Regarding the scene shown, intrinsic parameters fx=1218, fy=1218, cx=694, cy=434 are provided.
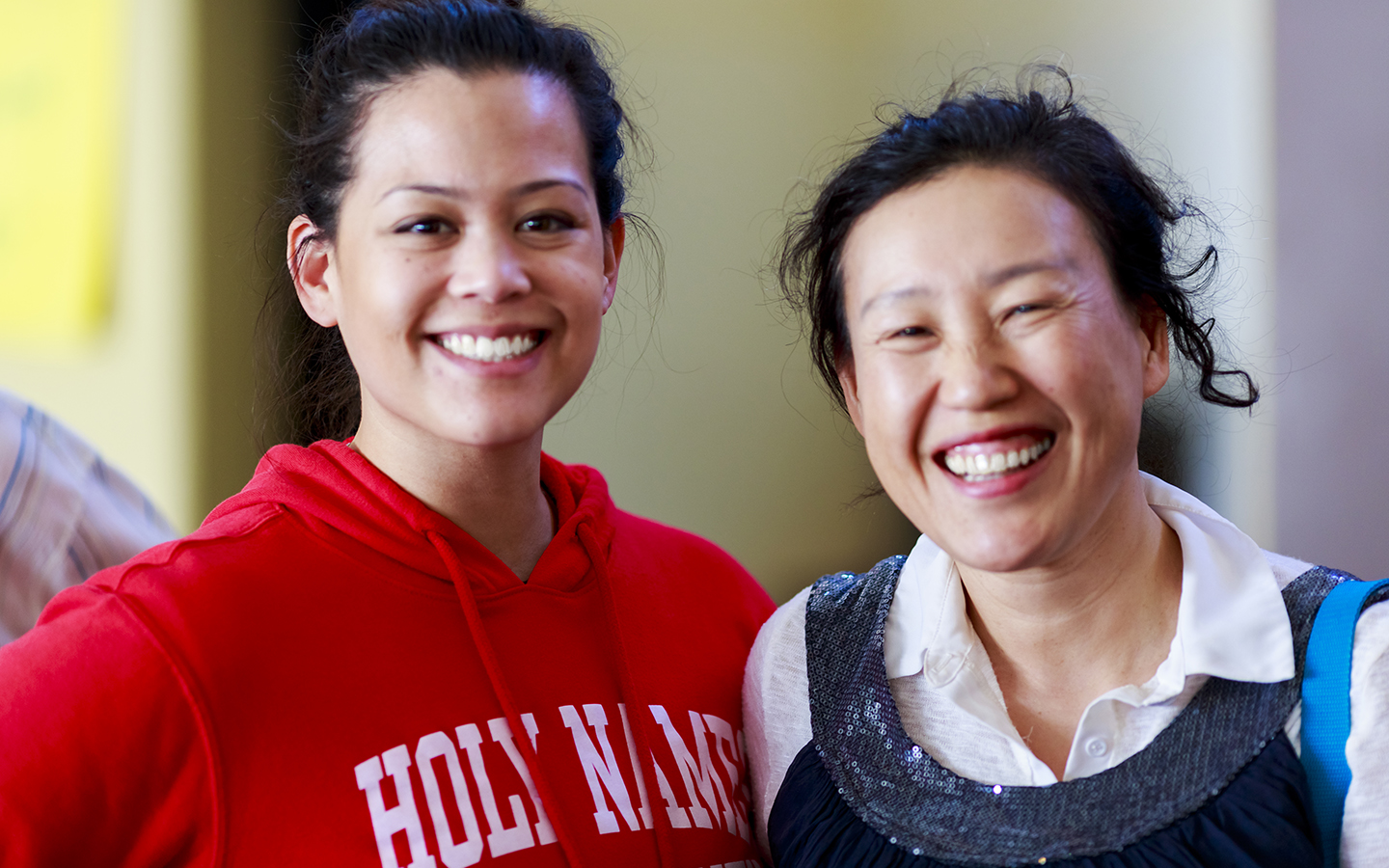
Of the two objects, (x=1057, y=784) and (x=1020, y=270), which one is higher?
(x=1020, y=270)

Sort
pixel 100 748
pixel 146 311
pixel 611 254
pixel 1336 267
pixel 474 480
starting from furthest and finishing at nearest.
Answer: pixel 146 311, pixel 1336 267, pixel 611 254, pixel 474 480, pixel 100 748

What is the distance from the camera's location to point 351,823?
1.11 m

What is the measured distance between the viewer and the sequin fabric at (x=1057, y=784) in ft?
3.63

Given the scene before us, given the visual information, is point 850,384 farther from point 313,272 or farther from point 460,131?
point 313,272

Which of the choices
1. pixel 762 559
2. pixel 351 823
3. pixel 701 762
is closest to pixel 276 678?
pixel 351 823

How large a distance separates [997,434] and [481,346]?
53cm

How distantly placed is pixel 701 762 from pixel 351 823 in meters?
0.41

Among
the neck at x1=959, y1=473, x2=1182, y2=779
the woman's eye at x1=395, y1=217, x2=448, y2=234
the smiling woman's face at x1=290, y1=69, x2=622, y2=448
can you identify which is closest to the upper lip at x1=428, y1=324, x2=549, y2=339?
the smiling woman's face at x1=290, y1=69, x2=622, y2=448

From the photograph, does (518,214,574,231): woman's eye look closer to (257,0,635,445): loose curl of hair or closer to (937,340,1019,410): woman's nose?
(257,0,635,445): loose curl of hair

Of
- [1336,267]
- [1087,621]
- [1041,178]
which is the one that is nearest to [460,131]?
[1041,178]

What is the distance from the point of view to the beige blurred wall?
254 centimetres

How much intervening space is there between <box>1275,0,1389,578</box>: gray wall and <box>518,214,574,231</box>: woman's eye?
1.64 meters

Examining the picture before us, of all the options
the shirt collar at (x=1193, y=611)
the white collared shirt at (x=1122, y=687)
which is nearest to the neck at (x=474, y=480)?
the white collared shirt at (x=1122, y=687)

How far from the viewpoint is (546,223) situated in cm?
133
